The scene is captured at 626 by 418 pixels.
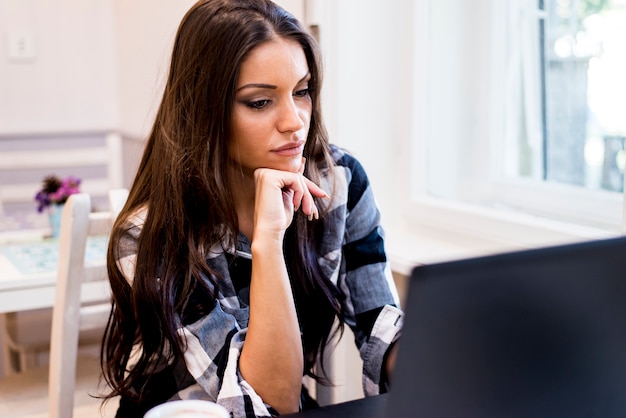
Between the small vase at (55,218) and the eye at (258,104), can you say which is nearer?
the eye at (258,104)

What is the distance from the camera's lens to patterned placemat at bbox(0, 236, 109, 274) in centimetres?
167

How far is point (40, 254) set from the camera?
1801 mm

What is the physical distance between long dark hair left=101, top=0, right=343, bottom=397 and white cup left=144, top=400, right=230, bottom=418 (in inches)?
15.0

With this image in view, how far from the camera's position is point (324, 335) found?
50.1 inches

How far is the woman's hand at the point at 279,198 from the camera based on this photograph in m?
1.08

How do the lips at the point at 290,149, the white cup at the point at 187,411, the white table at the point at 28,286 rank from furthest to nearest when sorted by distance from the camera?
1. the white table at the point at 28,286
2. the lips at the point at 290,149
3. the white cup at the point at 187,411

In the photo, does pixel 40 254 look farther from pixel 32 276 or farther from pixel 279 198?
pixel 279 198

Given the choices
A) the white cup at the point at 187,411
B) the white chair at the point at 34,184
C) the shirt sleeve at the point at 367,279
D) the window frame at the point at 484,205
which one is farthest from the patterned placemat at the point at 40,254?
the white cup at the point at 187,411

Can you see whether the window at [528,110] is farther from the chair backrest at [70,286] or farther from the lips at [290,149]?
the chair backrest at [70,286]

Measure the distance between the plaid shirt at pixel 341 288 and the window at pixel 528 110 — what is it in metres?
0.36

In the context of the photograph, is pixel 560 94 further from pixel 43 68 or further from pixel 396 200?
pixel 43 68

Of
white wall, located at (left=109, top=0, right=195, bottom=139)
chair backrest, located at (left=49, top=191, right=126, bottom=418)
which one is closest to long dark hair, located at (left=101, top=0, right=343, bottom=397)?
chair backrest, located at (left=49, top=191, right=126, bottom=418)

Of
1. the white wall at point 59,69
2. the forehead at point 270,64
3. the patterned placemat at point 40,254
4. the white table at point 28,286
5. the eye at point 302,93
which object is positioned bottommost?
the white table at point 28,286

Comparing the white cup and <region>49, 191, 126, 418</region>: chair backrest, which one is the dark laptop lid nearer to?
the white cup
